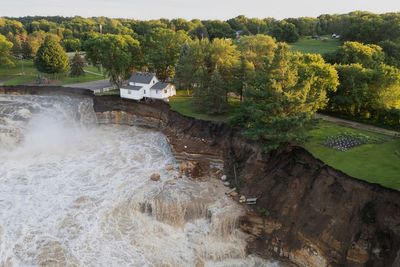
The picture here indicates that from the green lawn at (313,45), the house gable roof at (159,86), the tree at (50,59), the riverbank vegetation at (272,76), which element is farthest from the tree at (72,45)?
the house gable roof at (159,86)

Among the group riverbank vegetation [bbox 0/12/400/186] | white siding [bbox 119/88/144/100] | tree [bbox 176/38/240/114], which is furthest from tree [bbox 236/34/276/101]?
white siding [bbox 119/88/144/100]

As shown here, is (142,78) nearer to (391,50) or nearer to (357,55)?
(357,55)

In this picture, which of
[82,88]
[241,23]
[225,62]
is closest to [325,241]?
[225,62]

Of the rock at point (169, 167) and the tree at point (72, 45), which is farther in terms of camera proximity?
the tree at point (72, 45)

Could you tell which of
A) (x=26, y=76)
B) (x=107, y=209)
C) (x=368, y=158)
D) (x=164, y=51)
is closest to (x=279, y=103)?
(x=368, y=158)

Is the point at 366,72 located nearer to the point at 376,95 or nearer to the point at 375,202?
the point at 376,95

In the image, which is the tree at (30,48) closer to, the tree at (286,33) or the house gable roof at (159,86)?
the house gable roof at (159,86)
